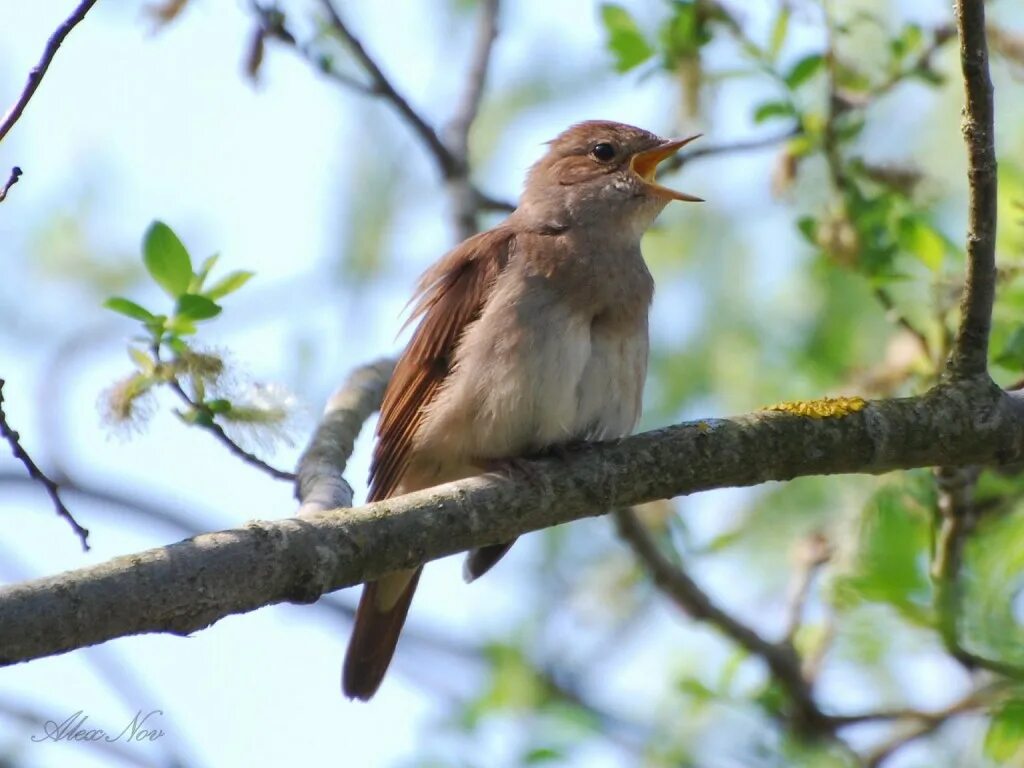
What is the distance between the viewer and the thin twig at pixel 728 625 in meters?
5.97

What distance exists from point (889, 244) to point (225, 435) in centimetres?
256

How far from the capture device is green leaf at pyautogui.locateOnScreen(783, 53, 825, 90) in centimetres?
562

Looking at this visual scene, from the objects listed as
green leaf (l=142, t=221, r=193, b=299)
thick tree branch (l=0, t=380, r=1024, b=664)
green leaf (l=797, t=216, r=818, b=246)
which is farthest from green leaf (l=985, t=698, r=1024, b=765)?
green leaf (l=142, t=221, r=193, b=299)

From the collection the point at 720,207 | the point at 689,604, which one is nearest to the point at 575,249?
the point at 689,604

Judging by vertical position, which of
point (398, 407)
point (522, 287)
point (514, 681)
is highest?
point (522, 287)

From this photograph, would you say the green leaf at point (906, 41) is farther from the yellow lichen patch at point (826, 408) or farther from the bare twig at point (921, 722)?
the bare twig at point (921, 722)

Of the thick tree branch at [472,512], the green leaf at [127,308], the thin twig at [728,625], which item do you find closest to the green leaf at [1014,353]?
the thick tree branch at [472,512]

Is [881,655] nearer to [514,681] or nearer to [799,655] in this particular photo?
[799,655]

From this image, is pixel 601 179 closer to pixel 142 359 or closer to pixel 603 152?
pixel 603 152

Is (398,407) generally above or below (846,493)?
below

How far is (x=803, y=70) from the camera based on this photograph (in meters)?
5.62

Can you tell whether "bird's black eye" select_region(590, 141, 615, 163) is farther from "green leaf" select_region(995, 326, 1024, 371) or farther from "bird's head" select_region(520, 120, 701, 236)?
"green leaf" select_region(995, 326, 1024, 371)

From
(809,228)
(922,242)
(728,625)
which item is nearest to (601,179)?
(809,228)

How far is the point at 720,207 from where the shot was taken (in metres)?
8.70
